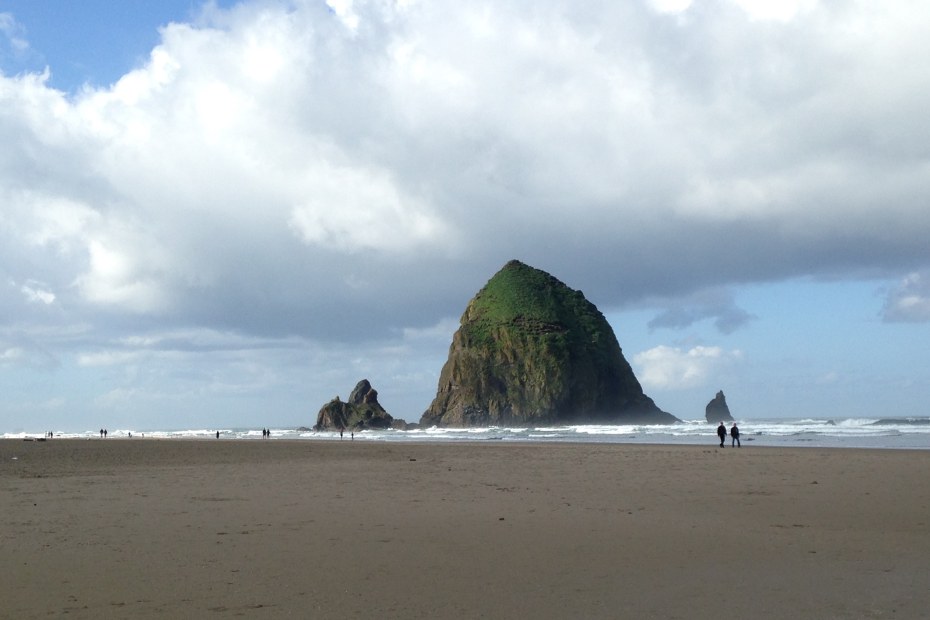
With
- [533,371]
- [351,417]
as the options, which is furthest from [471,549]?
[351,417]

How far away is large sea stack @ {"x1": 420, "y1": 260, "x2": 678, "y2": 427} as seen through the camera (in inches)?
4469

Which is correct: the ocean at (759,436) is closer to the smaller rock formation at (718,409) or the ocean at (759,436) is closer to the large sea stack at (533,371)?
the large sea stack at (533,371)

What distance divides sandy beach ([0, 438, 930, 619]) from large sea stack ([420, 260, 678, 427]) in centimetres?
9345

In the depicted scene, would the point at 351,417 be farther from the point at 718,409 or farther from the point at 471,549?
the point at 471,549

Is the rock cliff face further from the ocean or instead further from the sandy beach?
the sandy beach

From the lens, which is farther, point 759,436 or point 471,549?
point 759,436

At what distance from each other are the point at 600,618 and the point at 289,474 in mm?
18850

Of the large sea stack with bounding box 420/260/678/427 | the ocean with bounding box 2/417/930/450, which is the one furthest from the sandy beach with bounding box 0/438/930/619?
the large sea stack with bounding box 420/260/678/427

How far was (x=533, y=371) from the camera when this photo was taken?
116750mm

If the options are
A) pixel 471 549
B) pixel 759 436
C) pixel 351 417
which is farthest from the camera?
pixel 351 417

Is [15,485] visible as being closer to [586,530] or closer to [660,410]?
[586,530]

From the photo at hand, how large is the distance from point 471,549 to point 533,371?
352ft

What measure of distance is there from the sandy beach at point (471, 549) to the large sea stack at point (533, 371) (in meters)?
93.5

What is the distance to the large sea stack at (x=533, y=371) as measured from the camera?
372 feet
